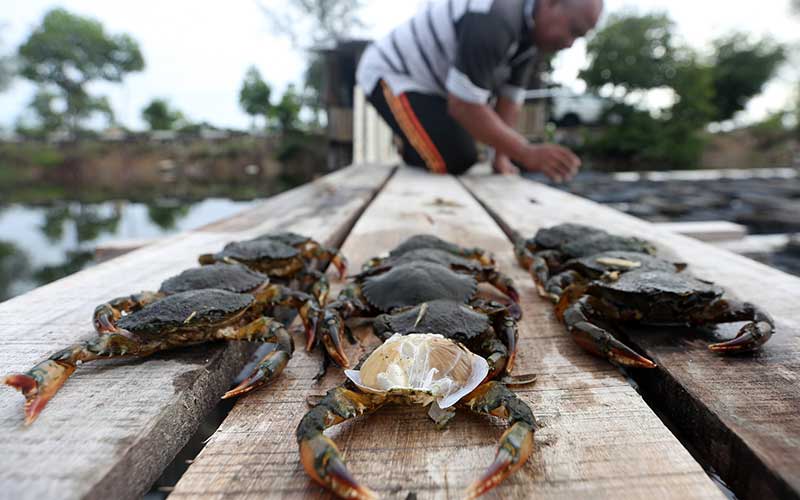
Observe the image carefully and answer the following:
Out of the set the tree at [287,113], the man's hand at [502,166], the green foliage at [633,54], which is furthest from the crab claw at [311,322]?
the green foliage at [633,54]

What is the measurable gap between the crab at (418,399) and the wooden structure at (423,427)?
4 cm

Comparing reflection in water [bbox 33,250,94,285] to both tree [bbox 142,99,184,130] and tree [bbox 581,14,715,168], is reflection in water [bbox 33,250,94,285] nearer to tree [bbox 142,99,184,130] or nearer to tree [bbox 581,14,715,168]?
tree [bbox 581,14,715,168]

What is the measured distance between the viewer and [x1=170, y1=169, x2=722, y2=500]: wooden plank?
0.79 metres

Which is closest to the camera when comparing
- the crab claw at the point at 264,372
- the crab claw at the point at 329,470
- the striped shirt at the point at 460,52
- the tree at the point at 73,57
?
the crab claw at the point at 329,470

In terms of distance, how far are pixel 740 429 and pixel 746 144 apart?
3525 cm

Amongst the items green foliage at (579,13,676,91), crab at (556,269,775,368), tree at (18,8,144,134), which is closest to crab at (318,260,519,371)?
crab at (556,269,775,368)

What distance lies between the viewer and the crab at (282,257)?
202cm

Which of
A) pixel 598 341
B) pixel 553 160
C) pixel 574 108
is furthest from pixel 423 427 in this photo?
pixel 574 108

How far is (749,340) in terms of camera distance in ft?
3.99

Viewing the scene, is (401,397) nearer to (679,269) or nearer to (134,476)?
(134,476)

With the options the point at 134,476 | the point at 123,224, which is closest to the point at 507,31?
the point at 134,476

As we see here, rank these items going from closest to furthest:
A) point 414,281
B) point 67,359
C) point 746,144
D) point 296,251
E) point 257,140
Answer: point 67,359, point 414,281, point 296,251, point 257,140, point 746,144

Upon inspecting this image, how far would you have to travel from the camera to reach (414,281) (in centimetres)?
156

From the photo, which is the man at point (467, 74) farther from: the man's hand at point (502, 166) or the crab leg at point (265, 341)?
the crab leg at point (265, 341)
